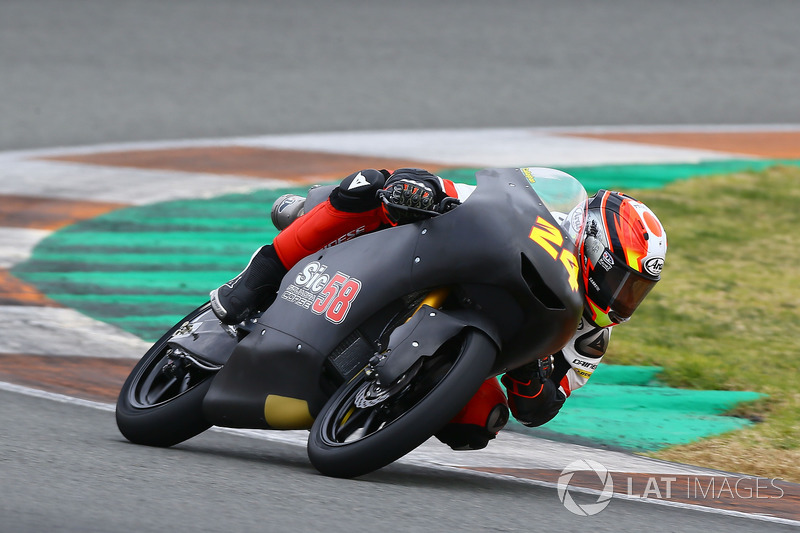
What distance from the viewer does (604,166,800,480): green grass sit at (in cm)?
575

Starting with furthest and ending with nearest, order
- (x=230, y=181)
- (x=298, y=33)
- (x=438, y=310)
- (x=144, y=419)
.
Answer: (x=298, y=33) < (x=230, y=181) < (x=144, y=419) < (x=438, y=310)

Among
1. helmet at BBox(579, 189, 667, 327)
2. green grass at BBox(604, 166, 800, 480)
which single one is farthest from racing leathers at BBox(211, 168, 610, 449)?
green grass at BBox(604, 166, 800, 480)

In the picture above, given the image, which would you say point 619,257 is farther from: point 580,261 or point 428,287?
point 428,287

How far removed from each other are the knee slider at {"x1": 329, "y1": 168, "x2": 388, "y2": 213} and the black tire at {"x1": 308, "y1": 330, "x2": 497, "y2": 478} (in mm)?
617

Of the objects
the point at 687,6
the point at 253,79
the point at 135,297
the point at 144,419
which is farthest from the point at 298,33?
the point at 144,419

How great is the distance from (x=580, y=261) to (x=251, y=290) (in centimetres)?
120

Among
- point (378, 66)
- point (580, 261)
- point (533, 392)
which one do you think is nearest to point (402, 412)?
point (533, 392)

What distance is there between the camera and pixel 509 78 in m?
14.5

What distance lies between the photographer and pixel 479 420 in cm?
438

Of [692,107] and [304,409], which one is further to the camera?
[692,107]

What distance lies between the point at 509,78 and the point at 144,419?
10.4 metres

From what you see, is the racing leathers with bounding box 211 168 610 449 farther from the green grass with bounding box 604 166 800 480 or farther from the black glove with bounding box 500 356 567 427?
the green grass with bounding box 604 166 800 480

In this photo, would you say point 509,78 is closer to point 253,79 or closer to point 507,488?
point 253,79

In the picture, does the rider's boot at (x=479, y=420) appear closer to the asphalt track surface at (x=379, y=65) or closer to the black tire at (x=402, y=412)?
the black tire at (x=402, y=412)
